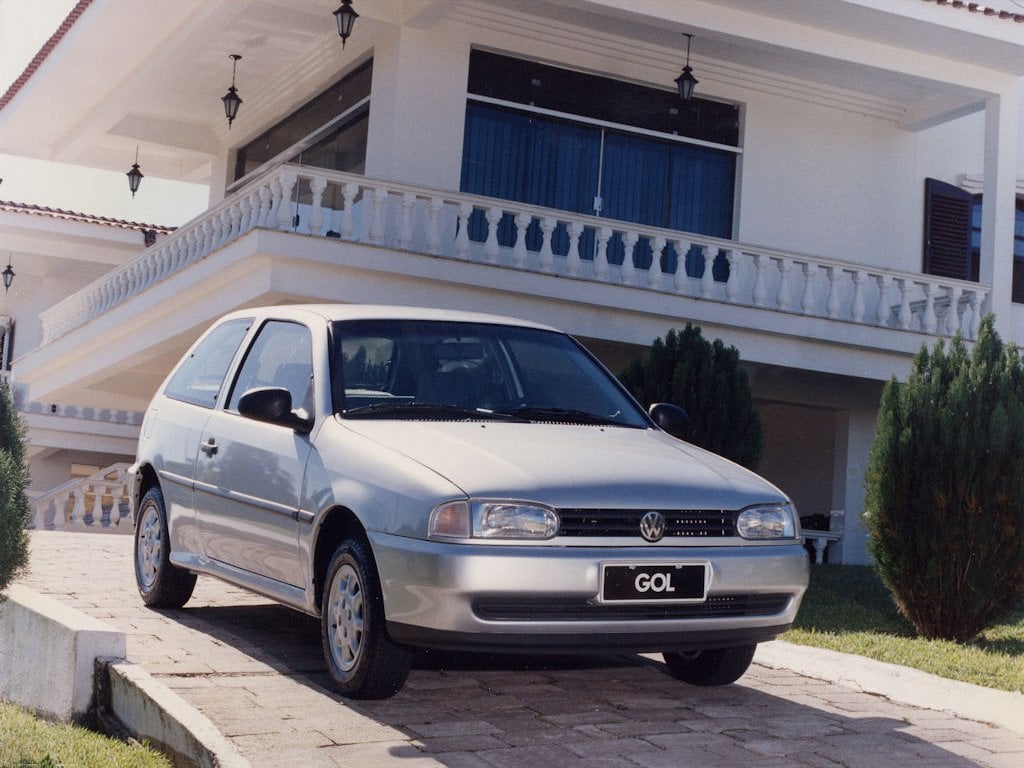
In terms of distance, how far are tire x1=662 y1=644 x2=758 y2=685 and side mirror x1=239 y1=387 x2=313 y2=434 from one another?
1.95 m

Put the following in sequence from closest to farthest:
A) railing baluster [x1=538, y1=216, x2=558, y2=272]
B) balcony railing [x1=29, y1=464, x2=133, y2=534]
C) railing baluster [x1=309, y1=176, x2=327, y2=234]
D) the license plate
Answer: the license plate → railing baluster [x1=309, y1=176, x2=327, y2=234] → railing baluster [x1=538, y1=216, x2=558, y2=272] → balcony railing [x1=29, y1=464, x2=133, y2=534]

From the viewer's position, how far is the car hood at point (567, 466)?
5031 mm

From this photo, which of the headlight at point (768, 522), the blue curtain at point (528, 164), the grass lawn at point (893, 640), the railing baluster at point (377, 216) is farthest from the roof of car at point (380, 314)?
the blue curtain at point (528, 164)

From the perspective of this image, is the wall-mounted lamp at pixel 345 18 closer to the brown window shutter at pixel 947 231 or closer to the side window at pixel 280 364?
the side window at pixel 280 364

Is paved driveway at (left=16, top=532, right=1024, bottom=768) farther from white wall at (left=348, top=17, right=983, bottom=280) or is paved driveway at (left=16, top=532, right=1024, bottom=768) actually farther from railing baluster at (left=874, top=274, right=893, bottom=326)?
railing baluster at (left=874, top=274, right=893, bottom=326)

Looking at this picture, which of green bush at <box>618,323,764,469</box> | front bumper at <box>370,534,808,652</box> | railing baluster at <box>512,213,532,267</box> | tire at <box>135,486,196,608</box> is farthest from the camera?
railing baluster at <box>512,213,532,267</box>

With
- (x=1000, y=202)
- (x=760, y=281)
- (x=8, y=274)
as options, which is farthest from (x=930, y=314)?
(x=8, y=274)

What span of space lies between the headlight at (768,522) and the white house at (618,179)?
27.8 feet

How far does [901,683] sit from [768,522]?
155 cm

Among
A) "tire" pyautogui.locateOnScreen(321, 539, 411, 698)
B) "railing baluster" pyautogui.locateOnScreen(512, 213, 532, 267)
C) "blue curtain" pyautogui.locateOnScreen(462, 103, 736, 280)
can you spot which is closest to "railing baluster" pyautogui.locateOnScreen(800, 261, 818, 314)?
"blue curtain" pyautogui.locateOnScreen(462, 103, 736, 280)

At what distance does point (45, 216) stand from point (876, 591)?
20.1m

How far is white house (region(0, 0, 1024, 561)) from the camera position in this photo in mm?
14102

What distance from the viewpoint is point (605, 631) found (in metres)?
4.99

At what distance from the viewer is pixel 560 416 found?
20.2ft
